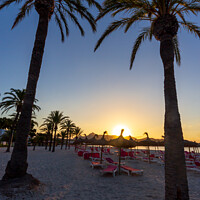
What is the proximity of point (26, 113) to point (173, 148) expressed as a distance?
6004 mm

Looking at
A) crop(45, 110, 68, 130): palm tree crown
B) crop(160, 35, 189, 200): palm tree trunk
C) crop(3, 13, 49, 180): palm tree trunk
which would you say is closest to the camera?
crop(160, 35, 189, 200): palm tree trunk

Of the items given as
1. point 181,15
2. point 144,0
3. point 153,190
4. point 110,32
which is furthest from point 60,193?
point 181,15

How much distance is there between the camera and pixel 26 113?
244 inches

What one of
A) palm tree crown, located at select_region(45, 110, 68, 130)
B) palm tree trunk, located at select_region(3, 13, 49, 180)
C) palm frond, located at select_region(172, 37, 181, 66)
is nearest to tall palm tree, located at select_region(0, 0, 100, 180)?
palm tree trunk, located at select_region(3, 13, 49, 180)

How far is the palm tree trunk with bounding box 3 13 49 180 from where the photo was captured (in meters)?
5.61

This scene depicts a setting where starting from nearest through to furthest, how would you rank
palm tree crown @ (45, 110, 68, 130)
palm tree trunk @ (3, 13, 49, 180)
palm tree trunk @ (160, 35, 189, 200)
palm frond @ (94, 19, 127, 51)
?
1. palm tree trunk @ (160, 35, 189, 200)
2. palm tree trunk @ (3, 13, 49, 180)
3. palm frond @ (94, 19, 127, 51)
4. palm tree crown @ (45, 110, 68, 130)

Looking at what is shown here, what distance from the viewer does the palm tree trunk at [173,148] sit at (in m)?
3.96

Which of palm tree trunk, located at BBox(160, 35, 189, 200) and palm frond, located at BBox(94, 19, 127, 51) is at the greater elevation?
palm frond, located at BBox(94, 19, 127, 51)

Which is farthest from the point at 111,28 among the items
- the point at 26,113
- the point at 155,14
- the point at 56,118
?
the point at 56,118

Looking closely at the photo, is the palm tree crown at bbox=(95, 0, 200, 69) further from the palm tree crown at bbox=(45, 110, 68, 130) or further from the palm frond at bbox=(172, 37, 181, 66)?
the palm tree crown at bbox=(45, 110, 68, 130)

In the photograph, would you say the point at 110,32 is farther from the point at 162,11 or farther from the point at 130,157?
the point at 130,157

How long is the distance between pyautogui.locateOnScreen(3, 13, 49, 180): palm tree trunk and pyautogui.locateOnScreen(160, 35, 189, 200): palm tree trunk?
5.56 metres

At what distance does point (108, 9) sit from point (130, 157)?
18.1 meters

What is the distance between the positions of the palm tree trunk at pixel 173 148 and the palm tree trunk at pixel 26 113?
219 inches
